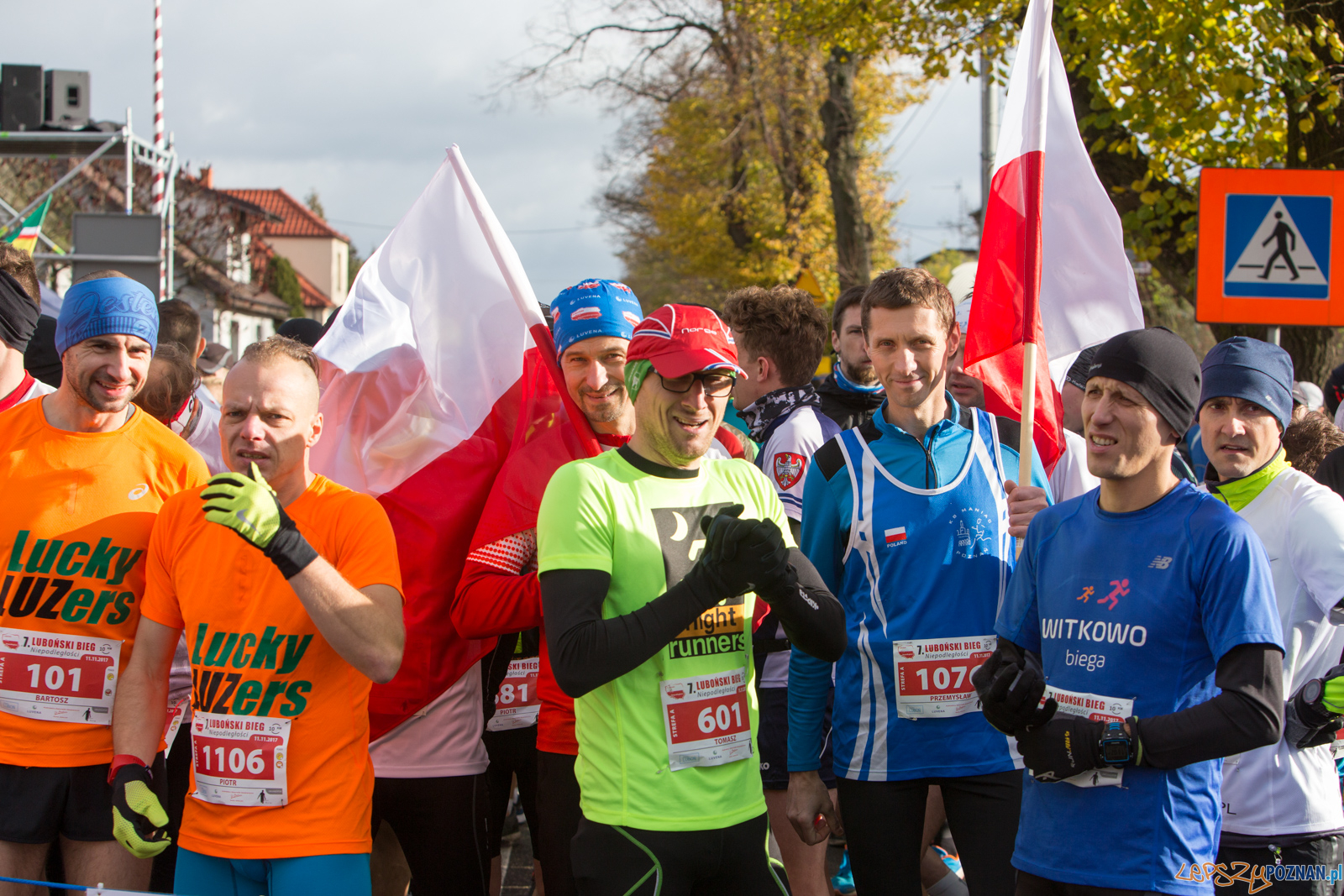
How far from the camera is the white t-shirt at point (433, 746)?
346 centimetres

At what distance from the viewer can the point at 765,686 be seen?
4.10m

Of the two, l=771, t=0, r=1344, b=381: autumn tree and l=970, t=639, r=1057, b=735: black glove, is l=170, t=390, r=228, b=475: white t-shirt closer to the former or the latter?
l=970, t=639, r=1057, b=735: black glove

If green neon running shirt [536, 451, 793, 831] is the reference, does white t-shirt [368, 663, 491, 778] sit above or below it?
Answer: below

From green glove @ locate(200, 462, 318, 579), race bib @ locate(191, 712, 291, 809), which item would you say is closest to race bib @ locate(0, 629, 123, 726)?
race bib @ locate(191, 712, 291, 809)

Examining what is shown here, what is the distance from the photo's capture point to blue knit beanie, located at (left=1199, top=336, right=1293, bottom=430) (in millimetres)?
3445

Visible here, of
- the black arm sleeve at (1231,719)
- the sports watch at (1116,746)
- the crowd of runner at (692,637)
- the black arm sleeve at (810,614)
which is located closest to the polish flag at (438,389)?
the crowd of runner at (692,637)

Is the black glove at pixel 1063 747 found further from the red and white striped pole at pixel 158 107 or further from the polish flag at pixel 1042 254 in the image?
the red and white striped pole at pixel 158 107

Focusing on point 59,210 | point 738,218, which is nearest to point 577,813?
point 738,218

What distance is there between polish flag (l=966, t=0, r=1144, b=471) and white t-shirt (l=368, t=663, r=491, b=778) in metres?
1.93

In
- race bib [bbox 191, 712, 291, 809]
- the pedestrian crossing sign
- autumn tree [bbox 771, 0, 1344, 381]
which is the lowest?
race bib [bbox 191, 712, 291, 809]

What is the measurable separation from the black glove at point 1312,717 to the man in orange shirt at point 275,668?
94.8 inches

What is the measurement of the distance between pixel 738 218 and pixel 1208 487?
84.8 feet

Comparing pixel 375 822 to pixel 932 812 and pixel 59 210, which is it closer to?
pixel 932 812

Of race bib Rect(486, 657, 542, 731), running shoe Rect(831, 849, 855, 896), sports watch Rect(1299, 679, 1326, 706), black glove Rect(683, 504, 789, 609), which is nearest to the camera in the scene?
black glove Rect(683, 504, 789, 609)
